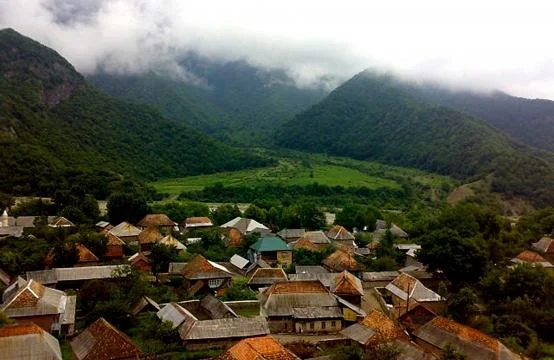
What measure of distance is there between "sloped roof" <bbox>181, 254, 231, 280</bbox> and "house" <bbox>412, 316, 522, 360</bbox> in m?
16.2

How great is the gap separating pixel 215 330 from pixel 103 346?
647cm

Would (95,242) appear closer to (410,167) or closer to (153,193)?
(153,193)

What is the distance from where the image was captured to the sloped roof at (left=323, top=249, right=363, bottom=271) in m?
45.7

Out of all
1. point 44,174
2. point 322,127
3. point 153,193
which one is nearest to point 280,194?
point 153,193

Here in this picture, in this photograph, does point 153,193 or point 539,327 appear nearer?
point 539,327

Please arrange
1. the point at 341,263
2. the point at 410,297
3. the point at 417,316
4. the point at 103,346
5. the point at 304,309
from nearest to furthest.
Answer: the point at 103,346 < the point at 304,309 < the point at 417,316 < the point at 410,297 < the point at 341,263

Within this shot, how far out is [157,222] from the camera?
64250 millimetres

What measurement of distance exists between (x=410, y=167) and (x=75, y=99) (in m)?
85.4

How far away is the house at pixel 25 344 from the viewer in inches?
927

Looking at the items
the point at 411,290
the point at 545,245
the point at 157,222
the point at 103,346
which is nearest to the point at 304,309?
the point at 411,290

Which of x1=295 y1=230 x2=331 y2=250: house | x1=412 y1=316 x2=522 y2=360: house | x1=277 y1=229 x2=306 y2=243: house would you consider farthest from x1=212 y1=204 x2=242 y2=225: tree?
x1=412 y1=316 x2=522 y2=360: house

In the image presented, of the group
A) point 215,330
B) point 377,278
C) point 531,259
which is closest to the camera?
point 215,330

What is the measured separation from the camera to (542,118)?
585 ft

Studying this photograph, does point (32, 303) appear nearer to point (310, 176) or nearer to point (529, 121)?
point (310, 176)
